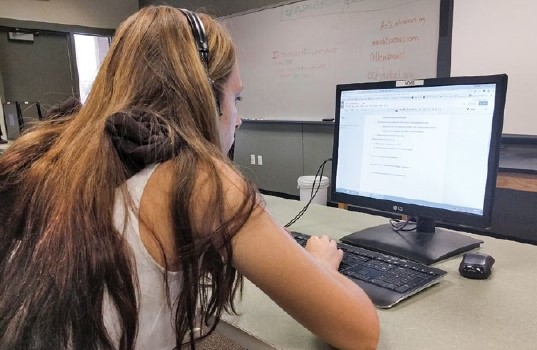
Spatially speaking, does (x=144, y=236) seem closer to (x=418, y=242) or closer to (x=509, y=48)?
(x=418, y=242)

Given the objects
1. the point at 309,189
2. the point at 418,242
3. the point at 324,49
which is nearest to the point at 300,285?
the point at 418,242

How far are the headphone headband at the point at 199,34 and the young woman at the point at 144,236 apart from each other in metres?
0.02

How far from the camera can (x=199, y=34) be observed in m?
0.72

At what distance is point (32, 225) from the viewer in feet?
2.06

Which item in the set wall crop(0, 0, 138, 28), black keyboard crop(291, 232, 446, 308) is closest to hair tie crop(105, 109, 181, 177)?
black keyboard crop(291, 232, 446, 308)

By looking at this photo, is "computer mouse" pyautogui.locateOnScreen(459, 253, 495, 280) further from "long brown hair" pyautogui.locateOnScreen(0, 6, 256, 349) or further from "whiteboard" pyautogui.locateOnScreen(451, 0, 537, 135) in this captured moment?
"whiteboard" pyautogui.locateOnScreen(451, 0, 537, 135)

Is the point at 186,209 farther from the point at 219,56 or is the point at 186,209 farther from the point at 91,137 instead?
the point at 219,56

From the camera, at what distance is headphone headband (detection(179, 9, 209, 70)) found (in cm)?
72

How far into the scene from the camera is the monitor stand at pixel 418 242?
3.24ft

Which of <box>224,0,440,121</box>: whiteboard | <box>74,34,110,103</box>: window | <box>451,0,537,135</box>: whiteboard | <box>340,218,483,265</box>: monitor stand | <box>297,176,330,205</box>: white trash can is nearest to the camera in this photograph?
<box>340,218,483,265</box>: monitor stand

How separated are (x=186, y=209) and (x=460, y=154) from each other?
0.68 meters

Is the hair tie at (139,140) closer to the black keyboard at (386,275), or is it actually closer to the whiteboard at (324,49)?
the black keyboard at (386,275)

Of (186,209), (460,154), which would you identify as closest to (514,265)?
(460,154)

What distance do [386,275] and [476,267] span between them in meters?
0.19
